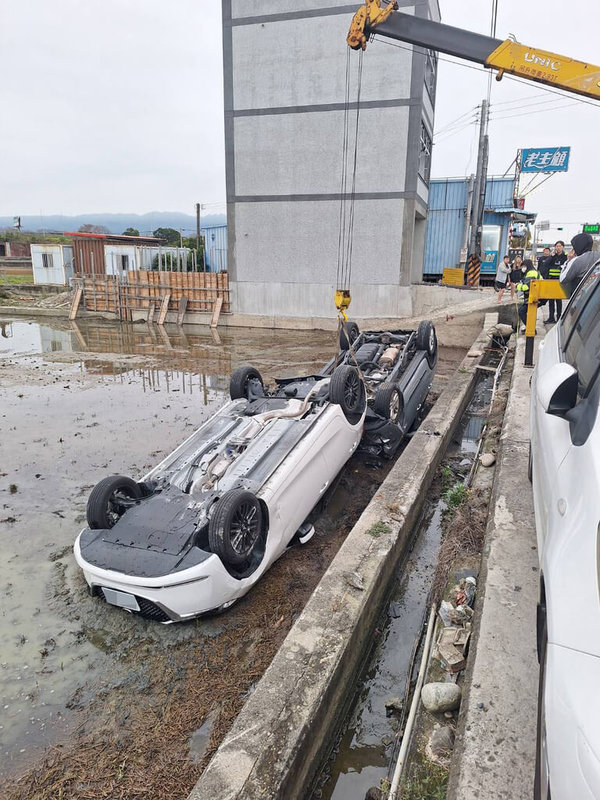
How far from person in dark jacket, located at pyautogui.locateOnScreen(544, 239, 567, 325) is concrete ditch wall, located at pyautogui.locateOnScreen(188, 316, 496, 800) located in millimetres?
7253

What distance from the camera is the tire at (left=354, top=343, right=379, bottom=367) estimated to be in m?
7.10

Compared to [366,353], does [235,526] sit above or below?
below

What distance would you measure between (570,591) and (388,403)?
440 centimetres

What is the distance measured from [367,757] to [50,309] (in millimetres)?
21988

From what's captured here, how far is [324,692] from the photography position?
8.05ft

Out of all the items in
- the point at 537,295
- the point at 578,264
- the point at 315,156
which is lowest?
the point at 537,295

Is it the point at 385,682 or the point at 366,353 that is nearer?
the point at 385,682

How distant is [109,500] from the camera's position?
381 cm

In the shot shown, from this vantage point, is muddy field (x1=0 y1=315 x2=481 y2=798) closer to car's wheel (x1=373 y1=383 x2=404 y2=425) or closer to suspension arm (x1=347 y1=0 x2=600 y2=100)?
car's wheel (x1=373 y1=383 x2=404 y2=425)

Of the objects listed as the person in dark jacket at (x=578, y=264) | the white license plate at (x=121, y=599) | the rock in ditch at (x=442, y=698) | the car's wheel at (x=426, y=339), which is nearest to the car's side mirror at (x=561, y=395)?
the rock in ditch at (x=442, y=698)

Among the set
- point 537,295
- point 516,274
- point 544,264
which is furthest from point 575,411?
point 516,274

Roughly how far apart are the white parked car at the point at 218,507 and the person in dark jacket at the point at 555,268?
659cm

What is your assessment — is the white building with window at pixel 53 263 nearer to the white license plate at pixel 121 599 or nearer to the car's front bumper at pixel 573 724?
the white license plate at pixel 121 599

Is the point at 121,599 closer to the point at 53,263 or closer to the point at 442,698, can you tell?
the point at 442,698
